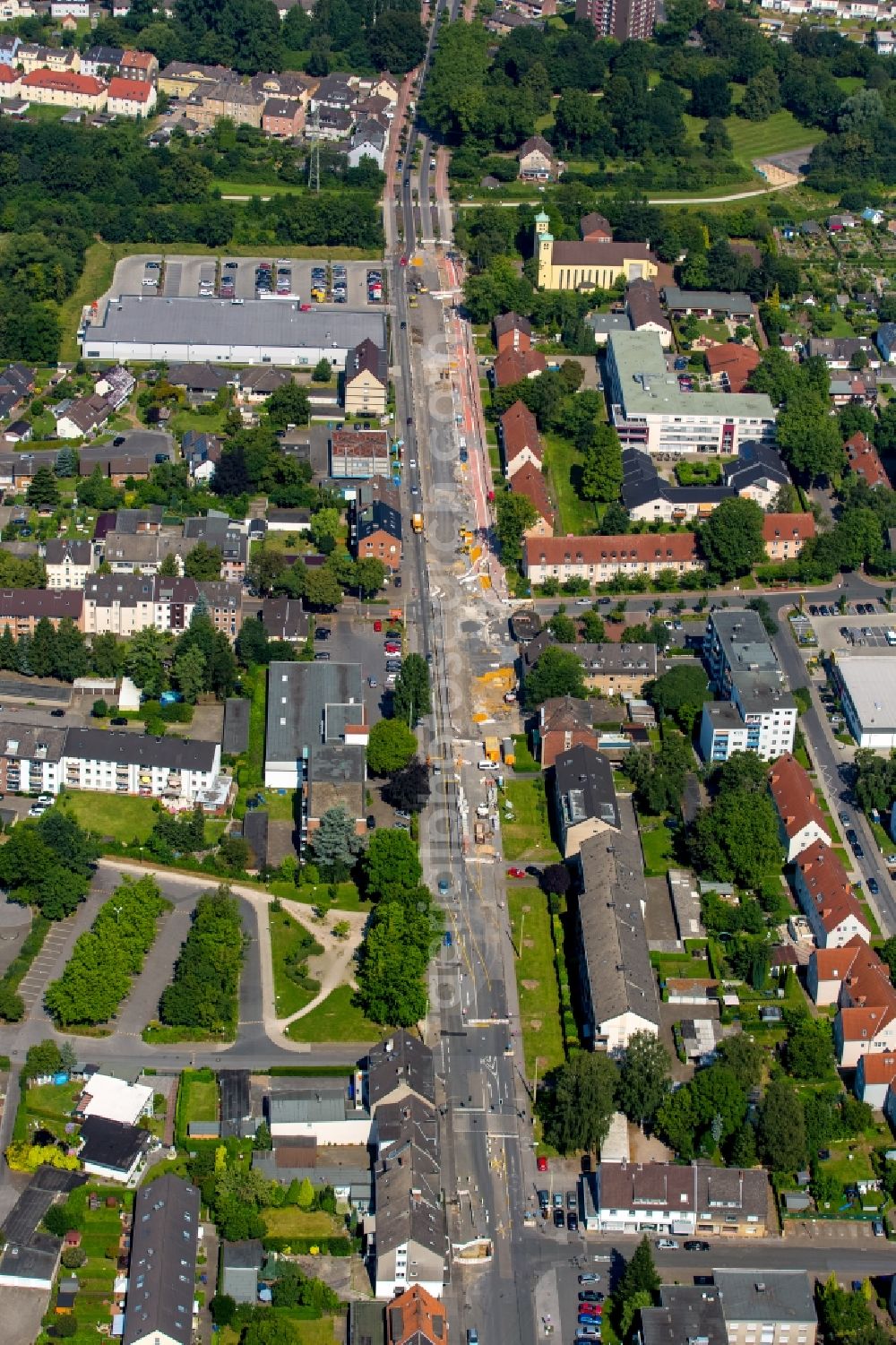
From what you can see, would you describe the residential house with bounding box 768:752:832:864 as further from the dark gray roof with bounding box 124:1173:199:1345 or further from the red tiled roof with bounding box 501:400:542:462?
the dark gray roof with bounding box 124:1173:199:1345

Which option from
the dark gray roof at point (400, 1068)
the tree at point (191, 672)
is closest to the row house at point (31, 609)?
the tree at point (191, 672)

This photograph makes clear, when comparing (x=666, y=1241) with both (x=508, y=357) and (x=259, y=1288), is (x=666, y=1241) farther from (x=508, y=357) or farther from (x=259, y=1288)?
(x=508, y=357)

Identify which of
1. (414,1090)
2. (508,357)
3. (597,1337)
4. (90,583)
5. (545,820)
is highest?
(508,357)

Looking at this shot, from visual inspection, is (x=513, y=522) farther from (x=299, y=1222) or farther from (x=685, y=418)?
(x=299, y=1222)

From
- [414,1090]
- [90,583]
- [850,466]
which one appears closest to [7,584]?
[90,583]

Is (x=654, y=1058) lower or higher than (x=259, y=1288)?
higher

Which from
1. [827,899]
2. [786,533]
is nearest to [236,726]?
[827,899]
